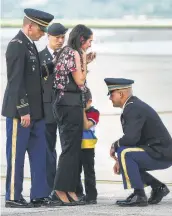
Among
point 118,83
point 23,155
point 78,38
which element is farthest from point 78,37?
point 23,155

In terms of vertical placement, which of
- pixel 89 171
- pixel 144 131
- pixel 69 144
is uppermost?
pixel 144 131

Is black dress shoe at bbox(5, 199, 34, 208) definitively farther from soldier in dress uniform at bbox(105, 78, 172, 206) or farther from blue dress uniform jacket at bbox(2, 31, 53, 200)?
soldier in dress uniform at bbox(105, 78, 172, 206)

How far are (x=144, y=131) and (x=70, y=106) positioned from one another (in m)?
0.58

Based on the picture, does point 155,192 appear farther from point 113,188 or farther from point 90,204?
point 113,188

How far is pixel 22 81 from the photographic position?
8312 mm

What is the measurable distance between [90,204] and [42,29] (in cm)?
135

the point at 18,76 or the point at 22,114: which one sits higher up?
the point at 18,76

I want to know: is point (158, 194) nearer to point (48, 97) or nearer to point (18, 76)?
A: point (48, 97)

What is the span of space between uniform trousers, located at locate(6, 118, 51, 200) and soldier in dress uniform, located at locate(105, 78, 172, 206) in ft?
1.79

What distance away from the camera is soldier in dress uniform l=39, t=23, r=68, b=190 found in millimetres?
9133

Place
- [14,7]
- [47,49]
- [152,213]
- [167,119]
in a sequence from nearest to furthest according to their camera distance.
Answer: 1. [152,213]
2. [47,49]
3. [167,119]
4. [14,7]

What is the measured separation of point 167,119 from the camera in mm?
13250

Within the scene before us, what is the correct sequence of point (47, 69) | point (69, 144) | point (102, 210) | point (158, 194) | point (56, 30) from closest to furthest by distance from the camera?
point (102, 210) < point (69, 144) < point (158, 194) < point (47, 69) < point (56, 30)

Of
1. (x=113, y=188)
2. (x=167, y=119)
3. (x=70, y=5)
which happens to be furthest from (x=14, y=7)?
(x=113, y=188)
